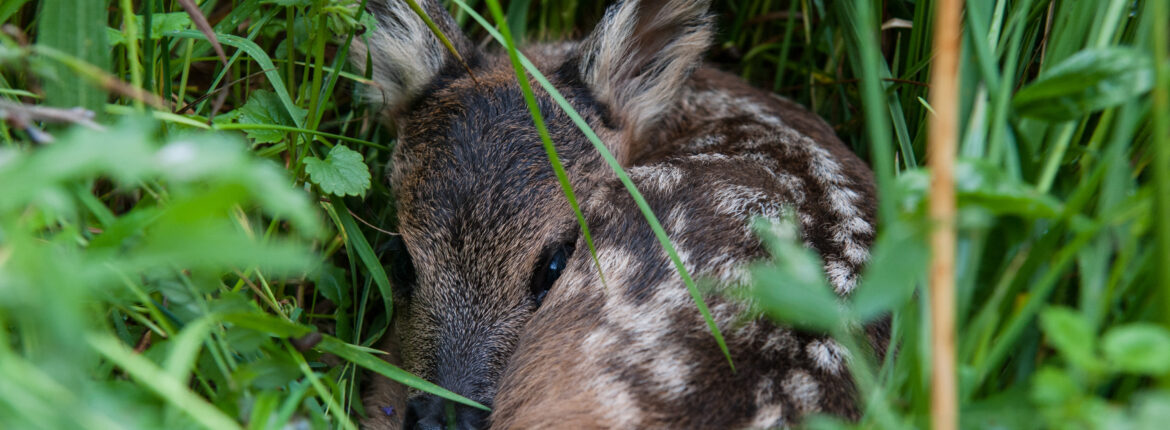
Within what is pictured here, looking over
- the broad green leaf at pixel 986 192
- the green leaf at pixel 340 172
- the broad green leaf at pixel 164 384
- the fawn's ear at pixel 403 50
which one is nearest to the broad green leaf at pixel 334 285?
the green leaf at pixel 340 172

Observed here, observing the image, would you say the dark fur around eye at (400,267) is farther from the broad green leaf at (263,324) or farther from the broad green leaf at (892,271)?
the broad green leaf at (892,271)

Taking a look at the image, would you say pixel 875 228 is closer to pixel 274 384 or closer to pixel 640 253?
pixel 640 253

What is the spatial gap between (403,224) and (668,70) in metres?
1.24

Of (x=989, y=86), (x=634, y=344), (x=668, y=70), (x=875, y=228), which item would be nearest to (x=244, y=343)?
(x=634, y=344)

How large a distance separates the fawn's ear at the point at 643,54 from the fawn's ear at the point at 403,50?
0.53 metres

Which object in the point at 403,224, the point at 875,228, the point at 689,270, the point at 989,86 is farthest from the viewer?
the point at 403,224

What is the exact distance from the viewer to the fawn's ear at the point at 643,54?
3244 millimetres

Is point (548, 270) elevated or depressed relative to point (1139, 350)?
depressed

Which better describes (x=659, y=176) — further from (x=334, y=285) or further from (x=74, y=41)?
(x=74, y=41)

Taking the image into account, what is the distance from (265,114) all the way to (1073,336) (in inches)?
90.7

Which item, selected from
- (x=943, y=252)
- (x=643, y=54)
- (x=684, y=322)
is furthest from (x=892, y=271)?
(x=643, y=54)

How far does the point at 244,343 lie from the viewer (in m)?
1.86

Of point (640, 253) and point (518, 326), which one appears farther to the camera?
point (518, 326)

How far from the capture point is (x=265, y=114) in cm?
271
